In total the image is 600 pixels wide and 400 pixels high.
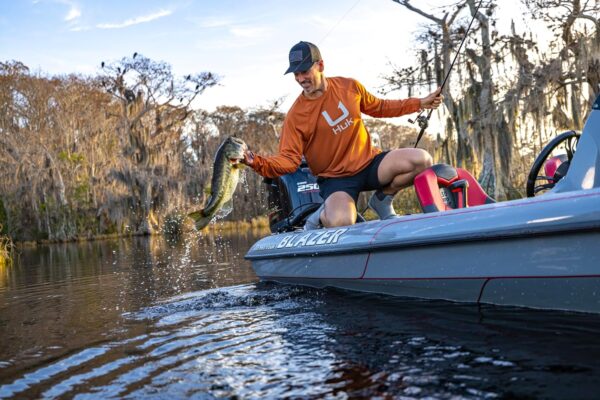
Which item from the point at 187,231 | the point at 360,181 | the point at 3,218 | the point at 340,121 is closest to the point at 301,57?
the point at 340,121

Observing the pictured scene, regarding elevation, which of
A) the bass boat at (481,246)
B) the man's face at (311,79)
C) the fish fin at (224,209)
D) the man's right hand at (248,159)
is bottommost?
the bass boat at (481,246)

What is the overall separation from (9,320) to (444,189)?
11.9 feet

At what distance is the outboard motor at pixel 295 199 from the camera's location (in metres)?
6.55

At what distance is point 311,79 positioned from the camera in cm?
520

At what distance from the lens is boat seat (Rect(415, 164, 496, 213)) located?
4.86 m

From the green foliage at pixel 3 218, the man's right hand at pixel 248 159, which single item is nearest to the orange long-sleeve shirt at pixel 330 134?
the man's right hand at pixel 248 159

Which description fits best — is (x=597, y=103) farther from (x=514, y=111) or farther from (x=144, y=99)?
(x=144, y=99)

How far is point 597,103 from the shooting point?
393 cm

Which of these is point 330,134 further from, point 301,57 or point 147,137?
point 147,137

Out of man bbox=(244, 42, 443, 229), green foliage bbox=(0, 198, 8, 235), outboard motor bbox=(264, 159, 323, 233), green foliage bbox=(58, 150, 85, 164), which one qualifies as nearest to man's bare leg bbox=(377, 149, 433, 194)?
man bbox=(244, 42, 443, 229)

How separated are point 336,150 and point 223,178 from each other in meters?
0.95

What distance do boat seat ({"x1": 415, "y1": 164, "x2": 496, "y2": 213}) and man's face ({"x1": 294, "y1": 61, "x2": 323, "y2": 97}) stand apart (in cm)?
109

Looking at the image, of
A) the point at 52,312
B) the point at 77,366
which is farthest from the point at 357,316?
the point at 52,312

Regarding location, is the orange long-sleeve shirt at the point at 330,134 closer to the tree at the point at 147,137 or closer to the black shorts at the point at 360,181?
the black shorts at the point at 360,181
